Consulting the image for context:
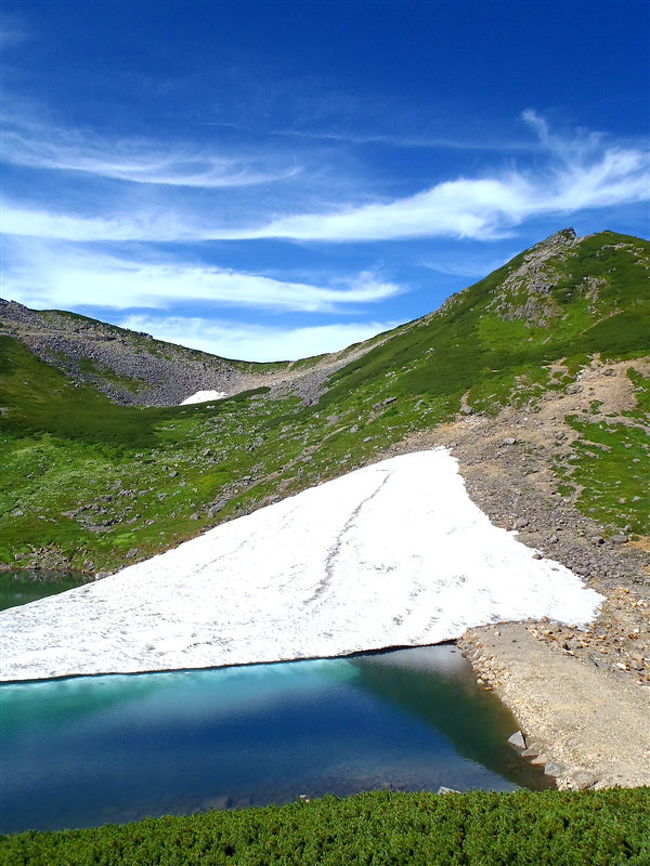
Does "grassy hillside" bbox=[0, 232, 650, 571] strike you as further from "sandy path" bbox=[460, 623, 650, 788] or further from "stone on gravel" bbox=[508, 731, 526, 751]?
"stone on gravel" bbox=[508, 731, 526, 751]

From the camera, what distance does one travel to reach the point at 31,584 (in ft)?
184

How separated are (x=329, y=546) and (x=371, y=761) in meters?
25.8

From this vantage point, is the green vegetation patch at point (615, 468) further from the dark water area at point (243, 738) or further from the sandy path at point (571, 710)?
the dark water area at point (243, 738)

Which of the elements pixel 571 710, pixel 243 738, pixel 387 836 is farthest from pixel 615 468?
pixel 387 836

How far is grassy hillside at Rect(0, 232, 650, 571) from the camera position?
2557 inches

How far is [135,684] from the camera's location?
97.2ft

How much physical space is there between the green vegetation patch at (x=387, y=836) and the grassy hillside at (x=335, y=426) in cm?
3291

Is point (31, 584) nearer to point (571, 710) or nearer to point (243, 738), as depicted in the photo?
point (243, 738)

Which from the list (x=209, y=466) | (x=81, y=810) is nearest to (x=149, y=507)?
(x=209, y=466)

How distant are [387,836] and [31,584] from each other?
166 ft

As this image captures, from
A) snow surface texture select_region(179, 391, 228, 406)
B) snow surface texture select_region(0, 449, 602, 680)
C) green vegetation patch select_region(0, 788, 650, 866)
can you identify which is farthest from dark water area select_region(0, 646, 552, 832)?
snow surface texture select_region(179, 391, 228, 406)

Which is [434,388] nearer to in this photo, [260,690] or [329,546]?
[329,546]

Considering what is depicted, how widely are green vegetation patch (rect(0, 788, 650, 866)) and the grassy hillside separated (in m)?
32.9

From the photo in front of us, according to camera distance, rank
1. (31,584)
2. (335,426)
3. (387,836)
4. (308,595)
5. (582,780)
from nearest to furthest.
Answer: (387,836)
(582,780)
(308,595)
(31,584)
(335,426)
